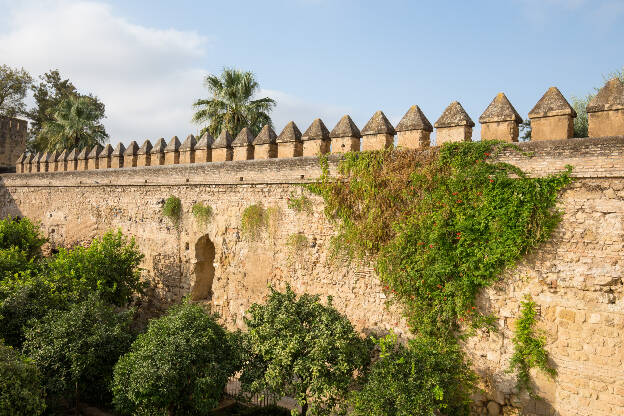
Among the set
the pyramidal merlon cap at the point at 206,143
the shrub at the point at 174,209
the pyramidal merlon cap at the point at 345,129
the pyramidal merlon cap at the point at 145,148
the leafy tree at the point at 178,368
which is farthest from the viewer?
the pyramidal merlon cap at the point at 145,148

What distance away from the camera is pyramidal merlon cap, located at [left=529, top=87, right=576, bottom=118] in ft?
20.9

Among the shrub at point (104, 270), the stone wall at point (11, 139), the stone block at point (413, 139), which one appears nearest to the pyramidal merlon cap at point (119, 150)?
the shrub at point (104, 270)

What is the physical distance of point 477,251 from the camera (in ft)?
21.7

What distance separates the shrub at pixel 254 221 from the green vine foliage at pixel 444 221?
2.24 m

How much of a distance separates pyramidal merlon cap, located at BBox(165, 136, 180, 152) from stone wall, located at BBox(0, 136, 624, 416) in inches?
18.6

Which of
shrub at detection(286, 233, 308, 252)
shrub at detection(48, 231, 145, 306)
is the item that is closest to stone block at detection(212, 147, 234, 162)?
shrub at detection(286, 233, 308, 252)

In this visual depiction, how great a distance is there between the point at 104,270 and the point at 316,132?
20.6ft

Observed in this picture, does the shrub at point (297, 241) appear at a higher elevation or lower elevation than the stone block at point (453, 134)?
lower

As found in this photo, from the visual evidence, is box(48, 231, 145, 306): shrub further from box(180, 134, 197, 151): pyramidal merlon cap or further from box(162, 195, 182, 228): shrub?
box(180, 134, 197, 151): pyramidal merlon cap

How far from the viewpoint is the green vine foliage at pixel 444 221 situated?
20.7ft

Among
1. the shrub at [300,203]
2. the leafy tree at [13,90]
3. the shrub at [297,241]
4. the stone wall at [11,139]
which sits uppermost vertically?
the leafy tree at [13,90]

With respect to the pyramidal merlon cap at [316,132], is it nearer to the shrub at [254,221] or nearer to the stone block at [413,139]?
the stone block at [413,139]

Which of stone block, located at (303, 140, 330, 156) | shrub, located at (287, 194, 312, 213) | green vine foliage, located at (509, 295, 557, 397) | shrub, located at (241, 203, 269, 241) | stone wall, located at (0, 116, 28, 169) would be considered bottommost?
green vine foliage, located at (509, 295, 557, 397)

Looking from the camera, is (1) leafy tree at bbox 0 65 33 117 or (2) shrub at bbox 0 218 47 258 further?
(1) leafy tree at bbox 0 65 33 117
